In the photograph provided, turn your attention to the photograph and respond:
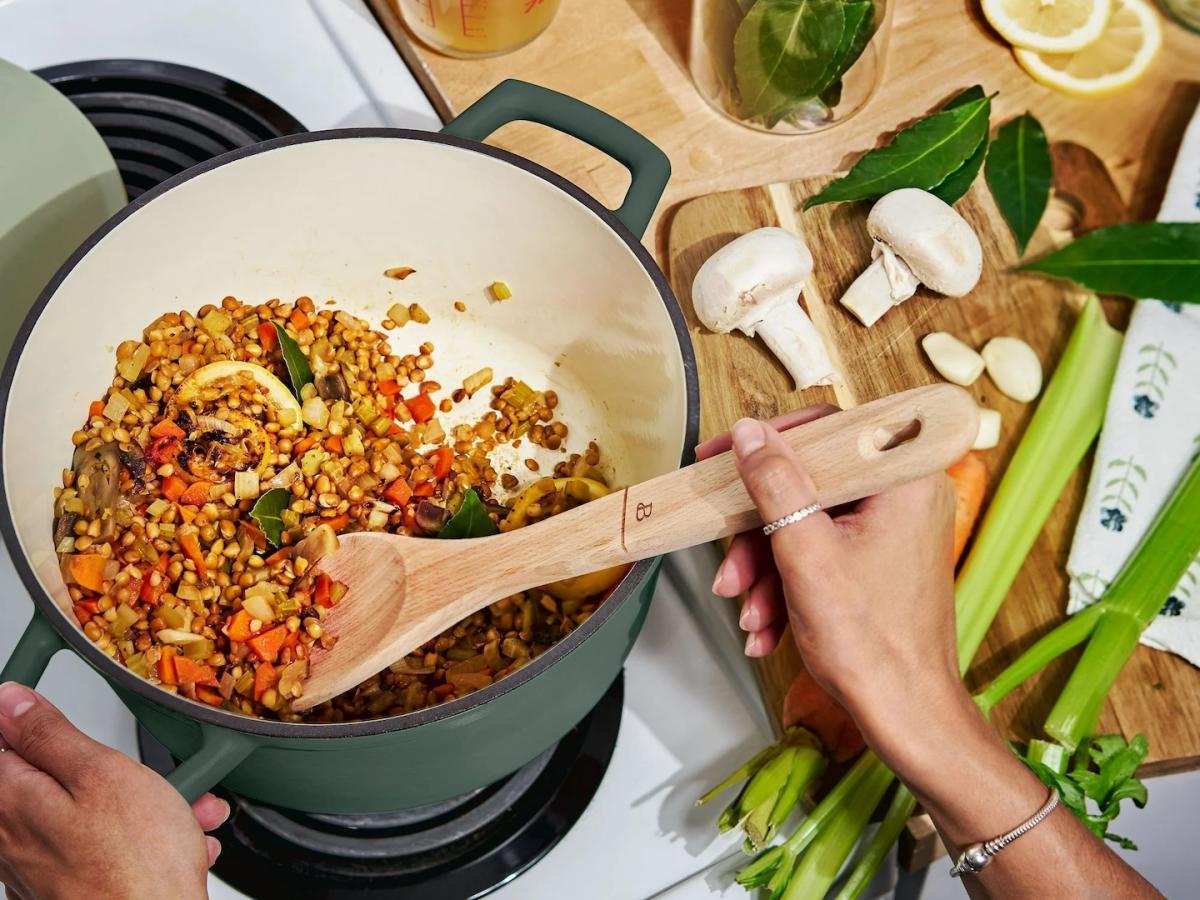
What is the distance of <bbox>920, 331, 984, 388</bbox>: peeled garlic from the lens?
1.12 m

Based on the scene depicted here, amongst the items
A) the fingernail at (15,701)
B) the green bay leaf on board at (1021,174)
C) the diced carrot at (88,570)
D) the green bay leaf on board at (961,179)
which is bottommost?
the green bay leaf on board at (1021,174)

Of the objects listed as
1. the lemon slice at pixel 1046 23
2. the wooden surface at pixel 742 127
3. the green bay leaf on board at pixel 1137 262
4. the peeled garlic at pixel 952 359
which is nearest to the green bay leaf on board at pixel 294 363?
the wooden surface at pixel 742 127

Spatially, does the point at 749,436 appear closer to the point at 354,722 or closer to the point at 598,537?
the point at 598,537

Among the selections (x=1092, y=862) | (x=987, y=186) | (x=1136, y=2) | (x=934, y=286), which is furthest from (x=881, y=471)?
(x=1136, y=2)

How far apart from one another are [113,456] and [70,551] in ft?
0.30

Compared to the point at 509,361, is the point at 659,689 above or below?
below

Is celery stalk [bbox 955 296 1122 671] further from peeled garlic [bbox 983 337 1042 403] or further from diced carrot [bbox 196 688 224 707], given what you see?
diced carrot [bbox 196 688 224 707]

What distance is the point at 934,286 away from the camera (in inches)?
44.1

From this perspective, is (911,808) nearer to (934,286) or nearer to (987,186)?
(934,286)

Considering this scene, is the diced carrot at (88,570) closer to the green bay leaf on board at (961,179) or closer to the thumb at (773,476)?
the thumb at (773,476)

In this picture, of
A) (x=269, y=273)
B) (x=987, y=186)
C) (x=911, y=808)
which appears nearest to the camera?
(x=911, y=808)

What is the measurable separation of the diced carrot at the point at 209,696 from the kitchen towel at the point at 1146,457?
29.7 inches

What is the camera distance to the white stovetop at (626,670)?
38.4 inches

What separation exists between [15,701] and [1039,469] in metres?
0.87
